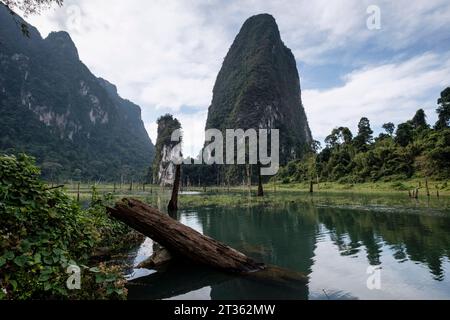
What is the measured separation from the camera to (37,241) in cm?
529

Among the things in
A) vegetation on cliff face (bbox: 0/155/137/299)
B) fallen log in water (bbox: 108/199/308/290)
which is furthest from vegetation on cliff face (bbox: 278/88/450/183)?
vegetation on cliff face (bbox: 0/155/137/299)

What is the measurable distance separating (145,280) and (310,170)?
84949mm

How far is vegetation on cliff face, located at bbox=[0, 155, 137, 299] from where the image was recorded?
4805mm

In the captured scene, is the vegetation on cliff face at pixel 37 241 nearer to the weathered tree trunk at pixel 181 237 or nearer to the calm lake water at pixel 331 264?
the calm lake water at pixel 331 264

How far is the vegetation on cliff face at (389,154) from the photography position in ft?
197

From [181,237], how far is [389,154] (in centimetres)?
7186

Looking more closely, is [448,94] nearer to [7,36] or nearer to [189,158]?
[189,158]

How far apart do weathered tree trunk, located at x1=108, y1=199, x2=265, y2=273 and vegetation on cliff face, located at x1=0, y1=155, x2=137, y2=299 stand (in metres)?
2.65

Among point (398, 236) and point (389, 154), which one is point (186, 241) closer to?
point (398, 236)

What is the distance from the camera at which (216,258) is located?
9.37m

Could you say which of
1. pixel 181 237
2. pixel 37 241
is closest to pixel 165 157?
pixel 181 237

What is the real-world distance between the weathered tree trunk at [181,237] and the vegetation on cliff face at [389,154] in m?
61.1
